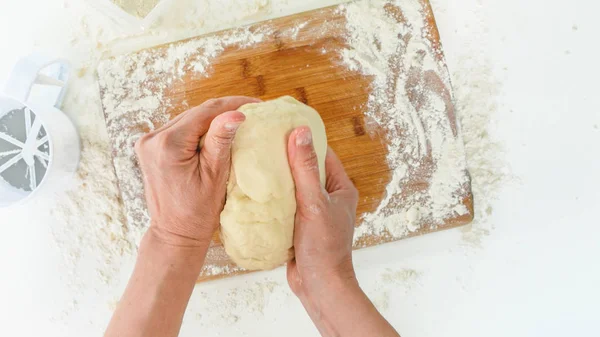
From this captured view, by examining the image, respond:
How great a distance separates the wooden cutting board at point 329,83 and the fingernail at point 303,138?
345mm

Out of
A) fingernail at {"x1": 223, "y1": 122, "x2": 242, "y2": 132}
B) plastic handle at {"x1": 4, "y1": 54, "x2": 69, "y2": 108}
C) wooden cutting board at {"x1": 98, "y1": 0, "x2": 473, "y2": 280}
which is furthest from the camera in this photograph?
wooden cutting board at {"x1": 98, "y1": 0, "x2": 473, "y2": 280}

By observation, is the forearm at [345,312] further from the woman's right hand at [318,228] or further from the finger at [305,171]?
the finger at [305,171]

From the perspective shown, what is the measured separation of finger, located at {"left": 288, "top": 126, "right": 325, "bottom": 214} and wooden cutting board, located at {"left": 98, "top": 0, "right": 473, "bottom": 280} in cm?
31

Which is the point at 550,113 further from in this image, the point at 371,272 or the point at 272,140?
the point at 272,140

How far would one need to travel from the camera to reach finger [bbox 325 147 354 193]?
3.87 feet

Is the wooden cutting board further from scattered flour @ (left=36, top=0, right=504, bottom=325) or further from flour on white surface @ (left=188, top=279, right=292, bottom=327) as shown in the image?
flour on white surface @ (left=188, top=279, right=292, bottom=327)

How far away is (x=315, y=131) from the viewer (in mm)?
1097

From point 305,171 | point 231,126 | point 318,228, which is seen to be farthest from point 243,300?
point 231,126

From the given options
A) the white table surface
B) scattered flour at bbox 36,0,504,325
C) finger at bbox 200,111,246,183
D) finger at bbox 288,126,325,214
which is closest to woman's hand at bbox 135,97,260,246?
finger at bbox 200,111,246,183

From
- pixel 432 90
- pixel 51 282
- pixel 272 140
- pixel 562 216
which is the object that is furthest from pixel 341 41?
pixel 51 282

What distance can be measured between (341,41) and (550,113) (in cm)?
80

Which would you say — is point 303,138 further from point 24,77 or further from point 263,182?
point 24,77

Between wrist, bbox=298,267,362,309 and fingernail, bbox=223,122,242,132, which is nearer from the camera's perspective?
fingernail, bbox=223,122,242,132

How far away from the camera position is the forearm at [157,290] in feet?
3.40
